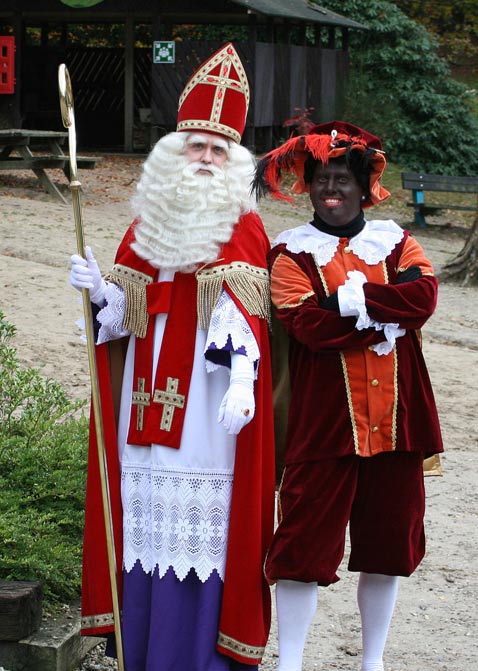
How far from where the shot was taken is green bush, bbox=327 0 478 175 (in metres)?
22.2

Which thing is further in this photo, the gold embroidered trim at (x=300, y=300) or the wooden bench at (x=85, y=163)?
the wooden bench at (x=85, y=163)

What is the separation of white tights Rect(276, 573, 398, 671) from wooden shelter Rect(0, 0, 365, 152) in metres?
14.2

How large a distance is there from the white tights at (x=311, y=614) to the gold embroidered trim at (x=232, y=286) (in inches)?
34.2

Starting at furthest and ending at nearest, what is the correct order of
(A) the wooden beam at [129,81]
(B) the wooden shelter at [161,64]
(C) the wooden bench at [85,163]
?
(A) the wooden beam at [129,81]
(B) the wooden shelter at [161,64]
(C) the wooden bench at [85,163]

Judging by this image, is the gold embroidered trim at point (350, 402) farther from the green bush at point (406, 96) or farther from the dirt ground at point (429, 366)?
the green bush at point (406, 96)

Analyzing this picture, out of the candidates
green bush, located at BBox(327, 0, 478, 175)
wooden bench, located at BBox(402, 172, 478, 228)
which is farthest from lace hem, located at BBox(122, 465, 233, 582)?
green bush, located at BBox(327, 0, 478, 175)

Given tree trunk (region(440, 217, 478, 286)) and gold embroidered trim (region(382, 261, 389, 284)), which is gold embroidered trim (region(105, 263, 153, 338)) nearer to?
gold embroidered trim (region(382, 261, 389, 284))

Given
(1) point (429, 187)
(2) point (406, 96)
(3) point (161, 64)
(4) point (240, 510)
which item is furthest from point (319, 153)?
(2) point (406, 96)

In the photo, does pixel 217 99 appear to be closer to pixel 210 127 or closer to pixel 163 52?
pixel 210 127

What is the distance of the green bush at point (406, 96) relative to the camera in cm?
2217

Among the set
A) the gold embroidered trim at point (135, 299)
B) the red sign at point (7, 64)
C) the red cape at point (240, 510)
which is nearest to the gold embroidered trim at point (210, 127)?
the red cape at point (240, 510)

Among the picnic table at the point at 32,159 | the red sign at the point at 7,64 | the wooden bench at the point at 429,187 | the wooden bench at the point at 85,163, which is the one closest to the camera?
the picnic table at the point at 32,159

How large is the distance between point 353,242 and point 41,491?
5.34 ft

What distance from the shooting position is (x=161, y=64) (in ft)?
61.1
